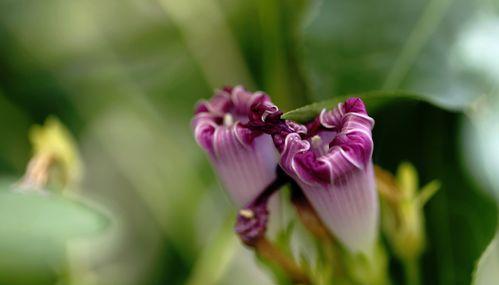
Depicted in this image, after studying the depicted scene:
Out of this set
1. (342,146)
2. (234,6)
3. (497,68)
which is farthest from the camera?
(234,6)

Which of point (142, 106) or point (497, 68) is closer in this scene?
point (497, 68)

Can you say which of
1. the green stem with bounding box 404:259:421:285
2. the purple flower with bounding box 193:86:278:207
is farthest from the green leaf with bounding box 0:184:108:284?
the green stem with bounding box 404:259:421:285

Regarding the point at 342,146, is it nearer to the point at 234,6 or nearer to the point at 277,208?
the point at 277,208

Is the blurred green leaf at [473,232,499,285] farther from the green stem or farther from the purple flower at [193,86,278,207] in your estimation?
the purple flower at [193,86,278,207]

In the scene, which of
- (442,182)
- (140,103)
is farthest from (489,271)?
(140,103)

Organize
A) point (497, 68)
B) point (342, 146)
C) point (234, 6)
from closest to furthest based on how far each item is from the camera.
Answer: point (342, 146) → point (497, 68) → point (234, 6)

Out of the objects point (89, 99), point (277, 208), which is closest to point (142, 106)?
point (89, 99)

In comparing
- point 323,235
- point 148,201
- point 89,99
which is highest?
point 89,99
